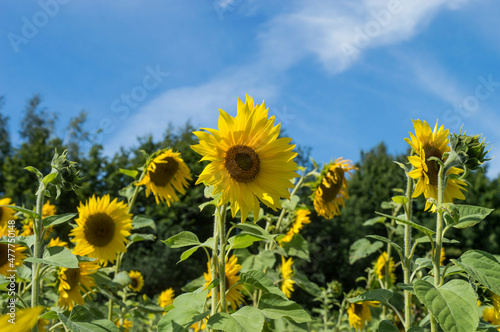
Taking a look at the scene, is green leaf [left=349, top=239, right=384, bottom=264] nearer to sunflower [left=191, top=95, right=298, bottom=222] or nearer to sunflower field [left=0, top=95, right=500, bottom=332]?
sunflower field [left=0, top=95, right=500, bottom=332]

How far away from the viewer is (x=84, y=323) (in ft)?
4.85

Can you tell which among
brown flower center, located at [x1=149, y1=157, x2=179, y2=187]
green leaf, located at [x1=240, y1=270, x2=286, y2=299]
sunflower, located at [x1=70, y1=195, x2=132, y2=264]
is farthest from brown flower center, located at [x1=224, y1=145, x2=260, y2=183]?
brown flower center, located at [x1=149, y1=157, x2=179, y2=187]

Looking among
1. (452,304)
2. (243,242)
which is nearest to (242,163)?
(243,242)

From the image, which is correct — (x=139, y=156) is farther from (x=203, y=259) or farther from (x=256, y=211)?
(x=256, y=211)

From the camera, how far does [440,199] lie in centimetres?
158

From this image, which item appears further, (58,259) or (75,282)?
(75,282)

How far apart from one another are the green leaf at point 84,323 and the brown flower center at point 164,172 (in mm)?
1428

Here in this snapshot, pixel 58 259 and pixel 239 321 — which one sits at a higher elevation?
pixel 58 259

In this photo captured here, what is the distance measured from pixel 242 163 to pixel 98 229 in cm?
144

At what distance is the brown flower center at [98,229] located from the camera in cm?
272

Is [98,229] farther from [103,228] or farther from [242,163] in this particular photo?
[242,163]

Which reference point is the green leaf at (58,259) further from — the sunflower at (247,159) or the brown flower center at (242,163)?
the brown flower center at (242,163)

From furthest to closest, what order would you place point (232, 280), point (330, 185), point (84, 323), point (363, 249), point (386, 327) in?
1. point (363, 249)
2. point (330, 185)
3. point (232, 280)
4. point (386, 327)
5. point (84, 323)

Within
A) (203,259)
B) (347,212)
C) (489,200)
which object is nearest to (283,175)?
(203,259)
